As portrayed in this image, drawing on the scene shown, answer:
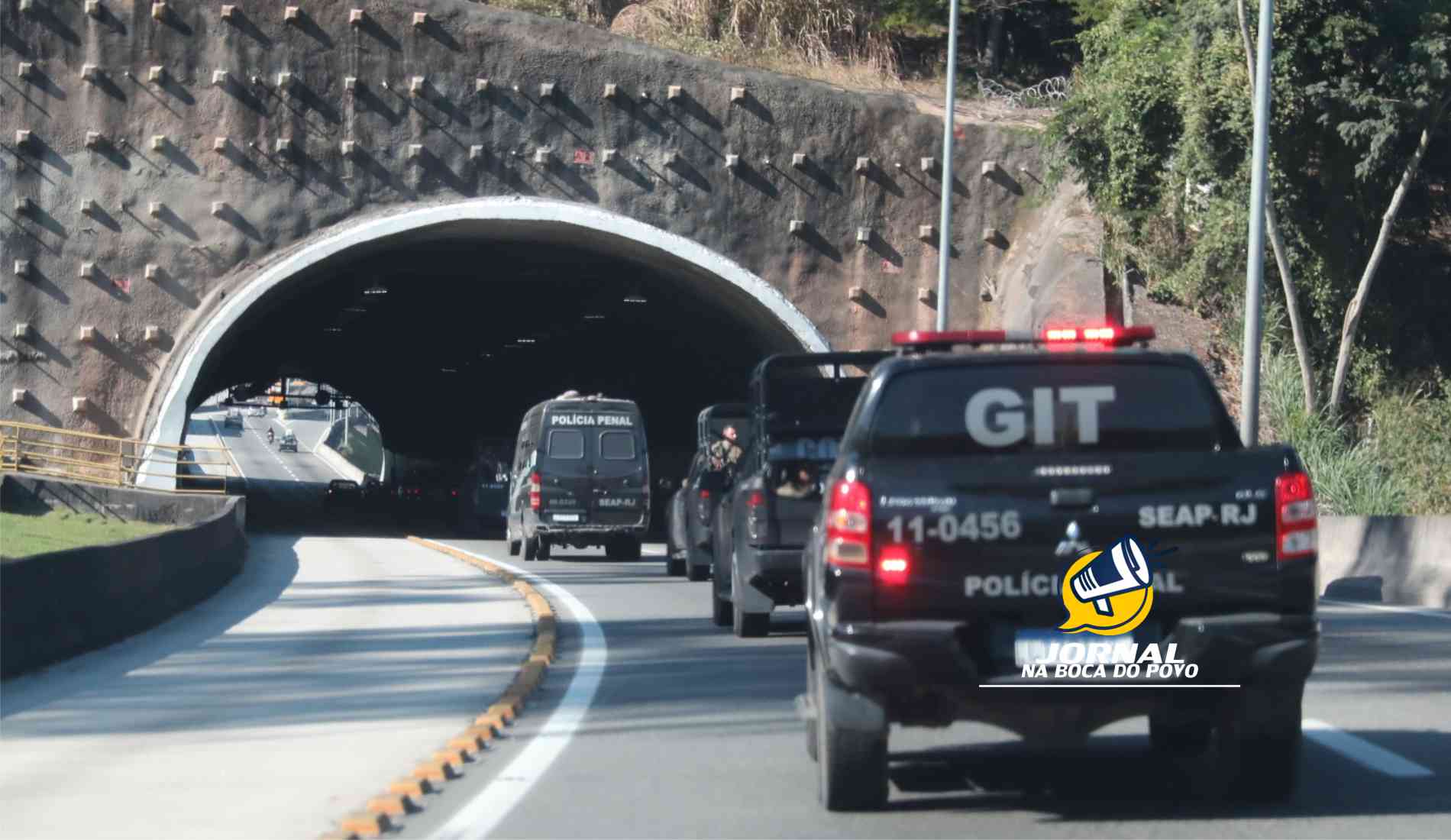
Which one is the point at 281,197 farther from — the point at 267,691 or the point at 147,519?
the point at 267,691

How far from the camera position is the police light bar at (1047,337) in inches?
329

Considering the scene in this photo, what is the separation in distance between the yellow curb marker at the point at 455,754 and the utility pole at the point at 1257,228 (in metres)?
11.1

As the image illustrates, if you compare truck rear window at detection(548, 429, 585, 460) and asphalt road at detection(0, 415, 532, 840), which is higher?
truck rear window at detection(548, 429, 585, 460)

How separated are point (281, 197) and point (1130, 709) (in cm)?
3273

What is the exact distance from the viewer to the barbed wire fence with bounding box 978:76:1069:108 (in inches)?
1654

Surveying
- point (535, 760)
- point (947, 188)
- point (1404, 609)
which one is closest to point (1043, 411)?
point (535, 760)

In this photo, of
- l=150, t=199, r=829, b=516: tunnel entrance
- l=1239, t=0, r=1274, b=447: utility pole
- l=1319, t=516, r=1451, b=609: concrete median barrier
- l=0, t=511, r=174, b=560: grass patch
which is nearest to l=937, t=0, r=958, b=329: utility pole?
l=150, t=199, r=829, b=516: tunnel entrance

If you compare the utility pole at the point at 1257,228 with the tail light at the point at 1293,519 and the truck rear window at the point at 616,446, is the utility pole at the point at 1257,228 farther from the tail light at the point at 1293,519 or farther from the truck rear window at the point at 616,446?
the tail light at the point at 1293,519

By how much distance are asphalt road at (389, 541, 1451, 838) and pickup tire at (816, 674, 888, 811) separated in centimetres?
8

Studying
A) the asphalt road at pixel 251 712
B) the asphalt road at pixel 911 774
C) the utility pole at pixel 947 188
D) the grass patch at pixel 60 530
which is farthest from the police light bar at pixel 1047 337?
the utility pole at pixel 947 188

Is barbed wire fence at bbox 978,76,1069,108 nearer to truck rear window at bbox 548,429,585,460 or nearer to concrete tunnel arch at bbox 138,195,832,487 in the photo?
concrete tunnel arch at bbox 138,195,832,487

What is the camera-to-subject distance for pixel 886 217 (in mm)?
39562

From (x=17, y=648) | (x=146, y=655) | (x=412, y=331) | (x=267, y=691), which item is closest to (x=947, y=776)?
(x=267, y=691)

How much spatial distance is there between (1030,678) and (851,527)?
0.92 m
